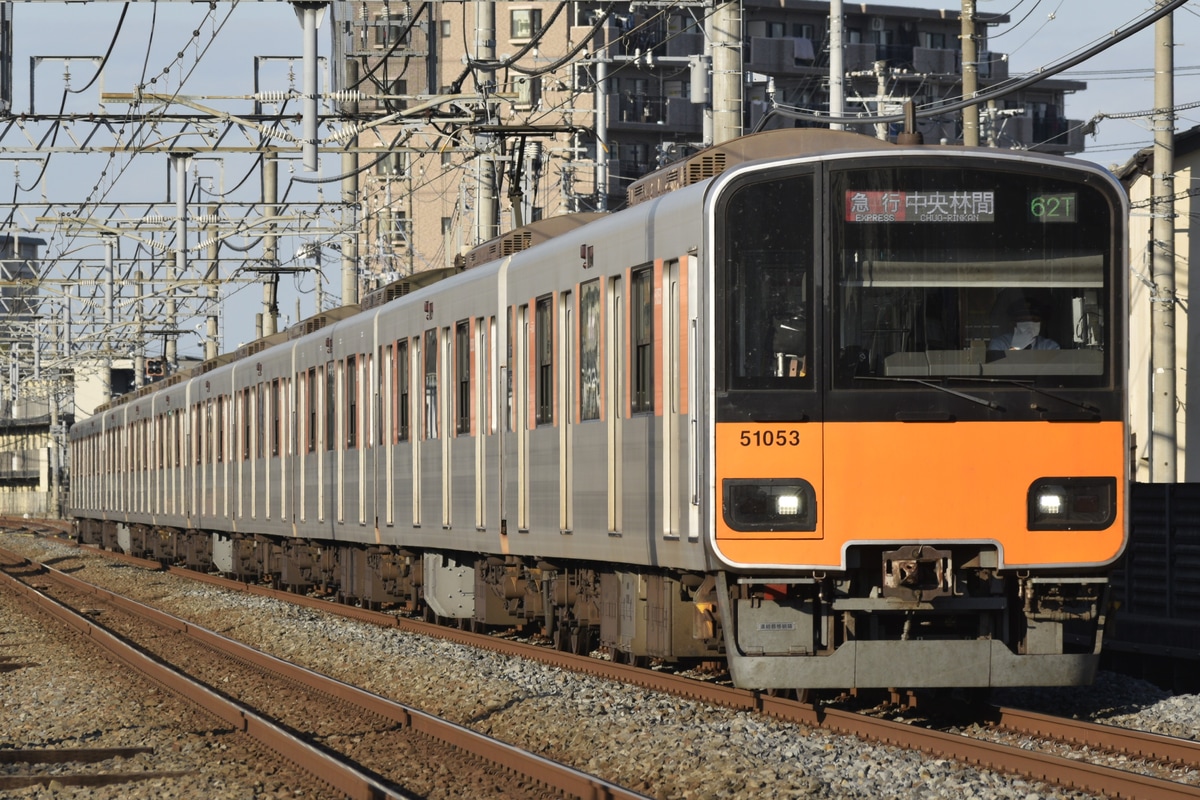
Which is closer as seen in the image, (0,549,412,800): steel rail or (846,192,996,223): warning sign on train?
(0,549,412,800): steel rail

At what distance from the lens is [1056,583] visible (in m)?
9.53

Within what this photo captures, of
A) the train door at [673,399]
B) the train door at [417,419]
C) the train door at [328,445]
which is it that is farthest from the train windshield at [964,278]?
the train door at [328,445]

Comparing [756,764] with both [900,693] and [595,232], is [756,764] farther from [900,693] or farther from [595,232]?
[595,232]

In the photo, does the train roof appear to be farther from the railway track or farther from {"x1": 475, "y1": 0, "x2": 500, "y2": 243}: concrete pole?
{"x1": 475, "y1": 0, "x2": 500, "y2": 243}: concrete pole

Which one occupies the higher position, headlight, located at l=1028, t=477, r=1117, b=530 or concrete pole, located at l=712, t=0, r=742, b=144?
concrete pole, located at l=712, t=0, r=742, b=144

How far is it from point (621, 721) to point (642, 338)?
7.02 ft

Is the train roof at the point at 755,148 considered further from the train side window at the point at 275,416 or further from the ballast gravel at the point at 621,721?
the train side window at the point at 275,416

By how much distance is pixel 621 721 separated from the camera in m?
10.2

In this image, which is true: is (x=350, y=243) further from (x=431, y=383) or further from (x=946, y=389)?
(x=946, y=389)

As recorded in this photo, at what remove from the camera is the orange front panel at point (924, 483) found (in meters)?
9.41

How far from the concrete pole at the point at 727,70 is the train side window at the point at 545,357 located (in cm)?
250

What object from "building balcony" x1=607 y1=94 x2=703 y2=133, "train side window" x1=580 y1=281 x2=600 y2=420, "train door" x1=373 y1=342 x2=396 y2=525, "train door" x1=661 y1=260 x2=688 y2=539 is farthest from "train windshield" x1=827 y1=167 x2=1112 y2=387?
"building balcony" x1=607 y1=94 x2=703 y2=133

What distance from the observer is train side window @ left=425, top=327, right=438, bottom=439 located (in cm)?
1580

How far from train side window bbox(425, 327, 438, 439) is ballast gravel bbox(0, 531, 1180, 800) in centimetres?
178
